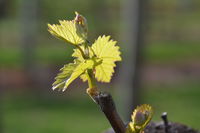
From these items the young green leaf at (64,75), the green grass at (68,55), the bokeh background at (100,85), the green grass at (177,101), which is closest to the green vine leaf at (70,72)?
the young green leaf at (64,75)

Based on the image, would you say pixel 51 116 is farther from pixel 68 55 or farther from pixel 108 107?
pixel 108 107

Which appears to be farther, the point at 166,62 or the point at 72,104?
the point at 166,62

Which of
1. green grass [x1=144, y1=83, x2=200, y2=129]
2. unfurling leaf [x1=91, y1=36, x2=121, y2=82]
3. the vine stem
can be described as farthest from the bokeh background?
the vine stem

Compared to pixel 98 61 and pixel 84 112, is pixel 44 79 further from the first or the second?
pixel 98 61

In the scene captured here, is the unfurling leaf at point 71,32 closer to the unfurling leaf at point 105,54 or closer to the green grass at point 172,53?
the unfurling leaf at point 105,54

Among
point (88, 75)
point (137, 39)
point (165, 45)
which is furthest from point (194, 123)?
point (165, 45)

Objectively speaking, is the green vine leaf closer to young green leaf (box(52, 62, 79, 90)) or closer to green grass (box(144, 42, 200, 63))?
young green leaf (box(52, 62, 79, 90))

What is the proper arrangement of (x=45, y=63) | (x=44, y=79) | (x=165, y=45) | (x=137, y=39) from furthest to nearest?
(x=165, y=45), (x=45, y=63), (x=44, y=79), (x=137, y=39)
